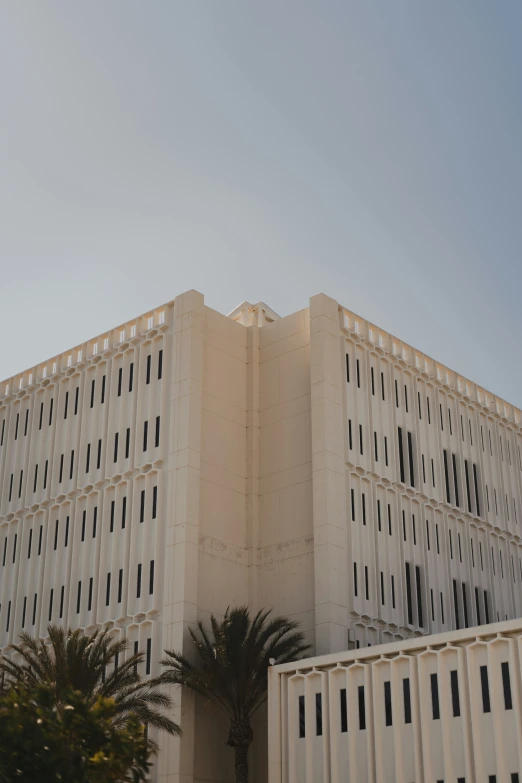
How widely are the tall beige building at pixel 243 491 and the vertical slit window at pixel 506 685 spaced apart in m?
8.89

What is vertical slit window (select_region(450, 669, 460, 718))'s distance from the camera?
2714cm

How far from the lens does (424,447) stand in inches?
1658

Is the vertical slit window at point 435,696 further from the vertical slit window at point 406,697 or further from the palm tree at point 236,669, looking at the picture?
the palm tree at point 236,669

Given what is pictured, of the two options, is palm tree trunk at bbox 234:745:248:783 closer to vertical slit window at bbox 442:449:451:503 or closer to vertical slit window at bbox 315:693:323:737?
vertical slit window at bbox 315:693:323:737

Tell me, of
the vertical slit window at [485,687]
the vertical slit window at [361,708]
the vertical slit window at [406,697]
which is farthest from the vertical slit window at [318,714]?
the vertical slit window at [485,687]

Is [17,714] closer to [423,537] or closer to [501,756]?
[501,756]

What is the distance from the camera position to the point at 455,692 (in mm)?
27344

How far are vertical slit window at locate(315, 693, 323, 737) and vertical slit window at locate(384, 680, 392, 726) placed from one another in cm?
233

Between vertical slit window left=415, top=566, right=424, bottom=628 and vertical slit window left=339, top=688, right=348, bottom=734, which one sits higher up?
vertical slit window left=415, top=566, right=424, bottom=628

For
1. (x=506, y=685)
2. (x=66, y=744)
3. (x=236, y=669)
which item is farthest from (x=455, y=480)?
(x=66, y=744)

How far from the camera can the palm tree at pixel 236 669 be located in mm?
32969

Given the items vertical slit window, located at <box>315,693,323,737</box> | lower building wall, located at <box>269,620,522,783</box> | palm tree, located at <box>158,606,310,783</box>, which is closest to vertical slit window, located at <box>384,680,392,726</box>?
lower building wall, located at <box>269,620,522,783</box>

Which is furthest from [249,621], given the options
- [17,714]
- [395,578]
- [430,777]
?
[17,714]

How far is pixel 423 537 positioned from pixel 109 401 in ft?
41.8
